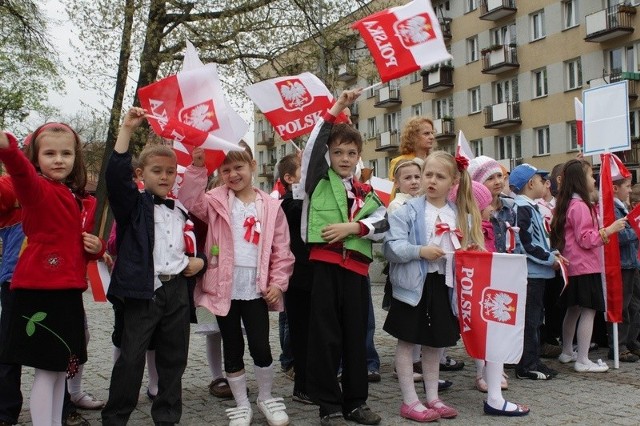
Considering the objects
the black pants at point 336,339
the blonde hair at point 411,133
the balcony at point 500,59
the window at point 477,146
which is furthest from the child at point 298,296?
the window at point 477,146

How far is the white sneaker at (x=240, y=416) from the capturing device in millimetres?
4484

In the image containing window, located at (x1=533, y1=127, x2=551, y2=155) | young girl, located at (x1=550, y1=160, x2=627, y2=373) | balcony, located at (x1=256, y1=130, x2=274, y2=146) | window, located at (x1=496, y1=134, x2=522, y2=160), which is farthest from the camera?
balcony, located at (x1=256, y1=130, x2=274, y2=146)

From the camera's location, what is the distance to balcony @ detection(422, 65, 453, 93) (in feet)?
126

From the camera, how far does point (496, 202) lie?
602 cm

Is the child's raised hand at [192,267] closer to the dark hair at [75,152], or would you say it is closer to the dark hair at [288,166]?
the dark hair at [75,152]

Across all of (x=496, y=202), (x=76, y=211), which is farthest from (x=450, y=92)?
(x=76, y=211)

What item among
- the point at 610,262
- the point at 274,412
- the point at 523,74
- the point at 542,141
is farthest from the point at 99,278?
the point at 523,74

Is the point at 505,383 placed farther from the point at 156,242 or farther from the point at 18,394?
the point at 18,394

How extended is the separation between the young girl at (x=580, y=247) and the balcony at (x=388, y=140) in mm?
37058

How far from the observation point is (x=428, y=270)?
4.80 m

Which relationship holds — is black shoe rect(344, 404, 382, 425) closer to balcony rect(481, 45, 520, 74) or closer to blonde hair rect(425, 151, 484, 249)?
blonde hair rect(425, 151, 484, 249)

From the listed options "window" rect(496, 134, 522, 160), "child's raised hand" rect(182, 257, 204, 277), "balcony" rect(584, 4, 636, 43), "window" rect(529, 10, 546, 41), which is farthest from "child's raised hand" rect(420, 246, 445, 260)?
"window" rect(496, 134, 522, 160)

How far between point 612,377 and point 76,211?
14.9ft

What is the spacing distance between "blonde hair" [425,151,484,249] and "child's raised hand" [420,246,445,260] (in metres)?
0.36
